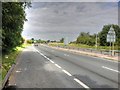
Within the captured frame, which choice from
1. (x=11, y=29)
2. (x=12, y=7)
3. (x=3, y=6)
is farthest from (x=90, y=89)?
(x=11, y=29)

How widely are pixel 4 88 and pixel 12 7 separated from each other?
13912 millimetres

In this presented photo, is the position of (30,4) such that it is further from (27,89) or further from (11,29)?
(27,89)

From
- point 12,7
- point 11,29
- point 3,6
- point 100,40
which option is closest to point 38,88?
point 3,6

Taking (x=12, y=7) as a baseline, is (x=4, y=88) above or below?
below

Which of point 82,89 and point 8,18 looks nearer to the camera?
point 82,89

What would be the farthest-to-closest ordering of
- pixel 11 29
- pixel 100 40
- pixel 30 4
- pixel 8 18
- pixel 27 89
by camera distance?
1. pixel 100 40
2. pixel 11 29
3. pixel 30 4
4. pixel 8 18
5. pixel 27 89

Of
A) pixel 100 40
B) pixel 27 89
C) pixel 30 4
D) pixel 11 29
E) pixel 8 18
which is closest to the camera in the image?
pixel 27 89

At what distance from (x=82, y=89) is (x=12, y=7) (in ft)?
48.6

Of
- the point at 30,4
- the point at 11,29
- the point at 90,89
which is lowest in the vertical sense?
Result: the point at 90,89

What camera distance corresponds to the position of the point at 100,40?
12350cm

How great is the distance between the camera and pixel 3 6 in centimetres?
2256

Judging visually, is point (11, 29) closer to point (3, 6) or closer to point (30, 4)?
point (30, 4)

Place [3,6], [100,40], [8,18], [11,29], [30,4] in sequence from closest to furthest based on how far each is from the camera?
[3,6]
[8,18]
[30,4]
[11,29]
[100,40]

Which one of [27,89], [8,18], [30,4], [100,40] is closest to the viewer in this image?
[27,89]
